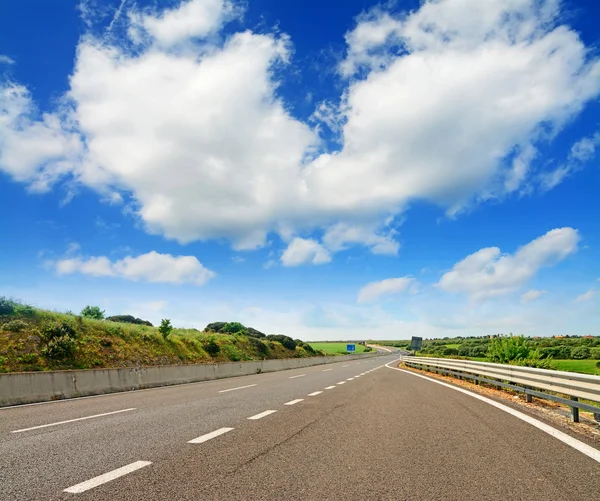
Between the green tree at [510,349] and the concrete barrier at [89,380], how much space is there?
48.1 feet

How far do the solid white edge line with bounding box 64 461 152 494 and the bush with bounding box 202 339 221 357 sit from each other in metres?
40.5

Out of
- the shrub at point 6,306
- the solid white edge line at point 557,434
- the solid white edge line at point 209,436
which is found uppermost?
the shrub at point 6,306

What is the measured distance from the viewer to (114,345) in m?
31.2

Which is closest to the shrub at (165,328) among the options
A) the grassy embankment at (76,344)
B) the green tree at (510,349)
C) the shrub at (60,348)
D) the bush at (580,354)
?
the grassy embankment at (76,344)

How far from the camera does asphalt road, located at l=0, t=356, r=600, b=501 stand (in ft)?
13.9

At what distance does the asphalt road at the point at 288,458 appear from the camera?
4.25m

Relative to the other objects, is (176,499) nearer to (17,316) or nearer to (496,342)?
(496,342)

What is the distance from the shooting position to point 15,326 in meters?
25.4

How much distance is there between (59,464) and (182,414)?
4.34 meters

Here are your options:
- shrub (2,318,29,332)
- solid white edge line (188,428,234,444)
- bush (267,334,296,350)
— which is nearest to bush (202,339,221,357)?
shrub (2,318,29,332)

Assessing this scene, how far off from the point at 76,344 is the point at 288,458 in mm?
26234

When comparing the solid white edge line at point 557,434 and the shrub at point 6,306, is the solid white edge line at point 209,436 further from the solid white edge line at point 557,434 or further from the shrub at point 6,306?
the shrub at point 6,306

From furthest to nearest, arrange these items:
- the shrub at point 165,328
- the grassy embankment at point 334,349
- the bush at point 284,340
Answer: the grassy embankment at point 334,349 → the bush at point 284,340 → the shrub at point 165,328

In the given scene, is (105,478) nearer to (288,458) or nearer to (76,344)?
(288,458)
